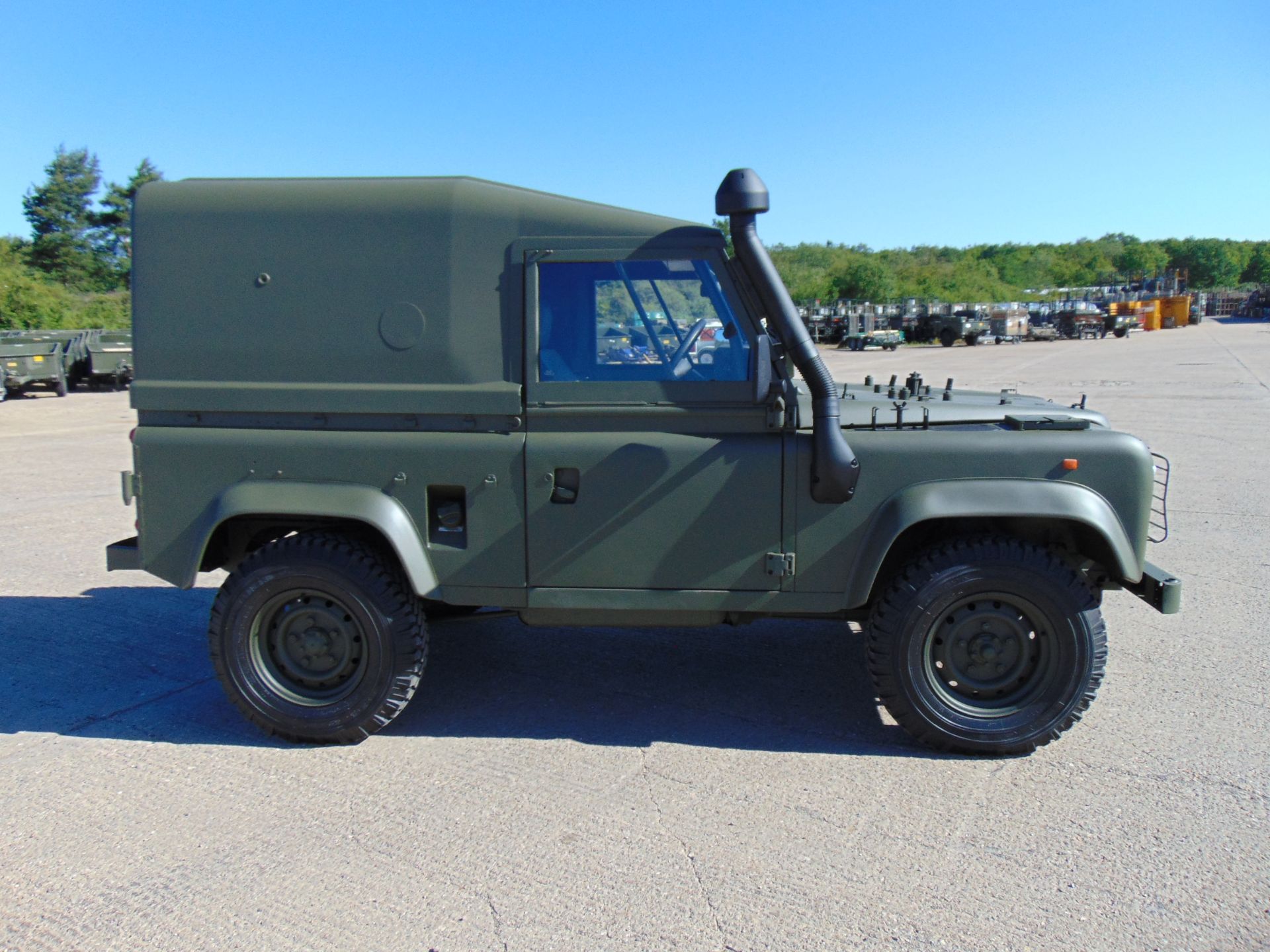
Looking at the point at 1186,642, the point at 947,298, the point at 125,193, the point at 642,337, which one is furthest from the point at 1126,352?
the point at 125,193

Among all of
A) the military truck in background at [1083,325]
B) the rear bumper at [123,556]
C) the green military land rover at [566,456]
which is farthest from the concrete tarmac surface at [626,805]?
the military truck in background at [1083,325]

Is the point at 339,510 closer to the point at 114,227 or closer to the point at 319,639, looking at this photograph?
the point at 319,639

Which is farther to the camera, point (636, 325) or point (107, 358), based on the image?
point (107, 358)

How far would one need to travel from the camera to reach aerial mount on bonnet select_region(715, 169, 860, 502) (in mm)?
3834

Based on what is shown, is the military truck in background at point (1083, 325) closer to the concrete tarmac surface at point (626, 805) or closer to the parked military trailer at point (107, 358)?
the parked military trailer at point (107, 358)

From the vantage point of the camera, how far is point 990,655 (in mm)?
4145

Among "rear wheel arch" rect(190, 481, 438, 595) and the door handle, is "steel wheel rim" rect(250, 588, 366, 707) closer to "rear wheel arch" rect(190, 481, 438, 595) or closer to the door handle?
"rear wheel arch" rect(190, 481, 438, 595)

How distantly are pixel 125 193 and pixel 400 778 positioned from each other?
61.6 metres

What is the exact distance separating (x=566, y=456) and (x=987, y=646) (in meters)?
1.85

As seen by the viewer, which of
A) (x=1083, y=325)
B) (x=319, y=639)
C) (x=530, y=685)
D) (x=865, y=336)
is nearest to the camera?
(x=319, y=639)

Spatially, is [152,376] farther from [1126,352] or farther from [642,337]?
[1126,352]

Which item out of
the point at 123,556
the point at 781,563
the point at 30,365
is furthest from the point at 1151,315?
the point at 123,556

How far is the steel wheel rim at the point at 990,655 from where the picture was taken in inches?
162

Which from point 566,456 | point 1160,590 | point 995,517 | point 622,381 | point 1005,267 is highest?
point 1005,267
